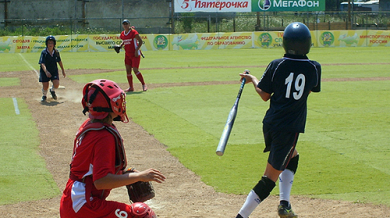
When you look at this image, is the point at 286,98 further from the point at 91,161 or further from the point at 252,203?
the point at 91,161

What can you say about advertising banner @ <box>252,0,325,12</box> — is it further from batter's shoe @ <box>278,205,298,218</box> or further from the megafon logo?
batter's shoe @ <box>278,205,298,218</box>

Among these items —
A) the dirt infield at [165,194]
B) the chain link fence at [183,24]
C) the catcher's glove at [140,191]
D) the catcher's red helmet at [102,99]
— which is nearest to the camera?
the catcher's red helmet at [102,99]

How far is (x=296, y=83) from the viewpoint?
15.2ft

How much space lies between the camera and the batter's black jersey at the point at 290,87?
15.2ft

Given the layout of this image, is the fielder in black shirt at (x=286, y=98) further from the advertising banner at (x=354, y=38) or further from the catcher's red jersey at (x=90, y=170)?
the advertising banner at (x=354, y=38)

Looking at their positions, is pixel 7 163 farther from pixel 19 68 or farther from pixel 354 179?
pixel 19 68

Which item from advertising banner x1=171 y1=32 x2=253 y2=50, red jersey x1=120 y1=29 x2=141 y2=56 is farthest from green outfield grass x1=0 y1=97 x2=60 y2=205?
advertising banner x1=171 y1=32 x2=253 y2=50

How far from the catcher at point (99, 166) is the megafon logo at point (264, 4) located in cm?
4713

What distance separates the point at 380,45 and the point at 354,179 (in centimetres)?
3789

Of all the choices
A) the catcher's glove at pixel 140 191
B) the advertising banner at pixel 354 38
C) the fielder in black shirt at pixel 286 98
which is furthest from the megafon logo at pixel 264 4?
the catcher's glove at pixel 140 191

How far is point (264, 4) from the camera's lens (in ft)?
160

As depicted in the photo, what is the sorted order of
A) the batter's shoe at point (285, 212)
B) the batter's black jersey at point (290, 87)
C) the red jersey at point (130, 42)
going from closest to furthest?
the batter's black jersey at point (290, 87) < the batter's shoe at point (285, 212) < the red jersey at point (130, 42)

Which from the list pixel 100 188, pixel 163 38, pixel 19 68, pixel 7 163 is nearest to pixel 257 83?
pixel 100 188

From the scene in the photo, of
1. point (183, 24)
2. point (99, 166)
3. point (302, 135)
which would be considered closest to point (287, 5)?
point (183, 24)
